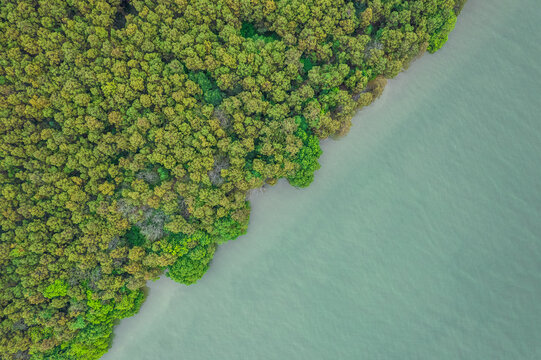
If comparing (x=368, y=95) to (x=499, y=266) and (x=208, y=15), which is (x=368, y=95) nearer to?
(x=208, y=15)

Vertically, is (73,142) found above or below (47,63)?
below

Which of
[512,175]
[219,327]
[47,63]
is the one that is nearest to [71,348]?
[219,327]

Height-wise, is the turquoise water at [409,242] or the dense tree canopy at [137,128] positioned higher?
the dense tree canopy at [137,128]

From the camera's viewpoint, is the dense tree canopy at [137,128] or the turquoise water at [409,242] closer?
the dense tree canopy at [137,128]

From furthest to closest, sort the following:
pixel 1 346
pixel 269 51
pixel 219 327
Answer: pixel 219 327 < pixel 269 51 < pixel 1 346

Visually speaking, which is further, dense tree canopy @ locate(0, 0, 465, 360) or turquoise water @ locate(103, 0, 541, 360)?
turquoise water @ locate(103, 0, 541, 360)
